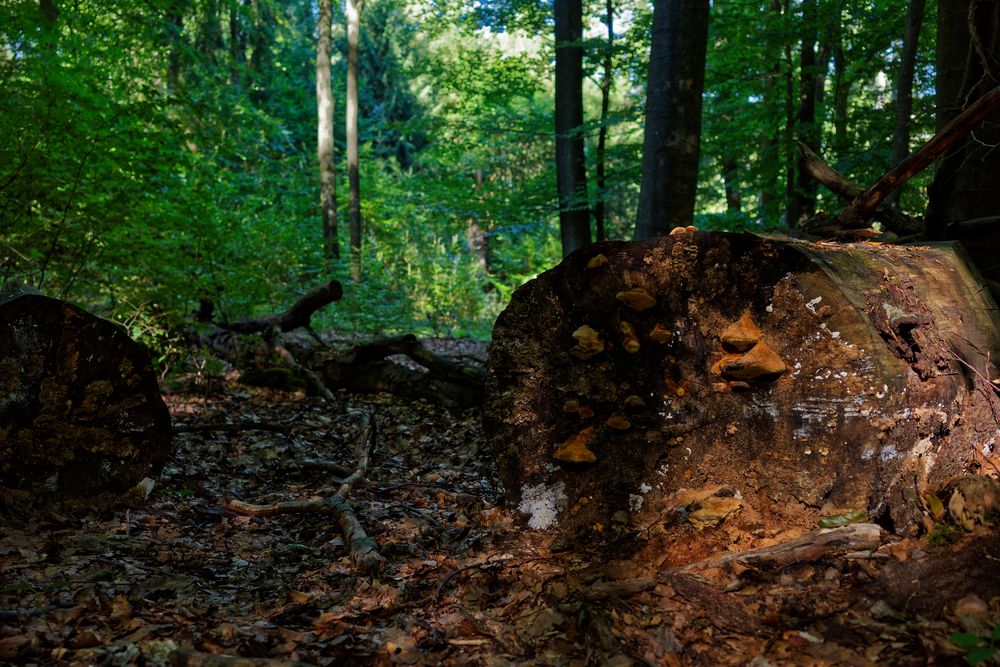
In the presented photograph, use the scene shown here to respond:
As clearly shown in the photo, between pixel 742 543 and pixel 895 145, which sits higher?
pixel 895 145

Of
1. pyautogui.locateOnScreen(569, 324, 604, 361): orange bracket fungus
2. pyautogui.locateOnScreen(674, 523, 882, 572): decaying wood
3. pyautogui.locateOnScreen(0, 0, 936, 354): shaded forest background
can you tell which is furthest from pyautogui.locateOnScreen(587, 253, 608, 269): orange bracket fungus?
pyautogui.locateOnScreen(0, 0, 936, 354): shaded forest background

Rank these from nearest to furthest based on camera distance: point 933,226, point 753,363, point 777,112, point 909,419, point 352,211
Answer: point 909,419 < point 753,363 < point 933,226 < point 777,112 < point 352,211

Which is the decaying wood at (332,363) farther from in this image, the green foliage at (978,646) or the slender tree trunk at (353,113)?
the slender tree trunk at (353,113)

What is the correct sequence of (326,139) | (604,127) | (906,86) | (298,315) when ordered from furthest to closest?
(326,139) → (604,127) → (298,315) → (906,86)

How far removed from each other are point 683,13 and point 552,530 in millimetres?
4329

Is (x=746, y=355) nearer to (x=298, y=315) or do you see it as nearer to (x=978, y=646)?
(x=978, y=646)

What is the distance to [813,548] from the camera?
225 cm

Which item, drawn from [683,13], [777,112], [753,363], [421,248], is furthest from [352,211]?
[753,363]

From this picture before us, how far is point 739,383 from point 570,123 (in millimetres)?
8496

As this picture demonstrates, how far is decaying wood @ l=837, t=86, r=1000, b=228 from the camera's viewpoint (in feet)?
9.36

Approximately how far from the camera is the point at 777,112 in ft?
31.0

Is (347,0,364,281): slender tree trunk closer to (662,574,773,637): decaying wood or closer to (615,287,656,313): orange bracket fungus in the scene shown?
(615,287,656,313): orange bracket fungus

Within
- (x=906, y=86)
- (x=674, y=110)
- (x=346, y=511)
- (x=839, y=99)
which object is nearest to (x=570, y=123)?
(x=906, y=86)

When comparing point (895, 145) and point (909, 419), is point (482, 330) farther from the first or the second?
point (909, 419)
